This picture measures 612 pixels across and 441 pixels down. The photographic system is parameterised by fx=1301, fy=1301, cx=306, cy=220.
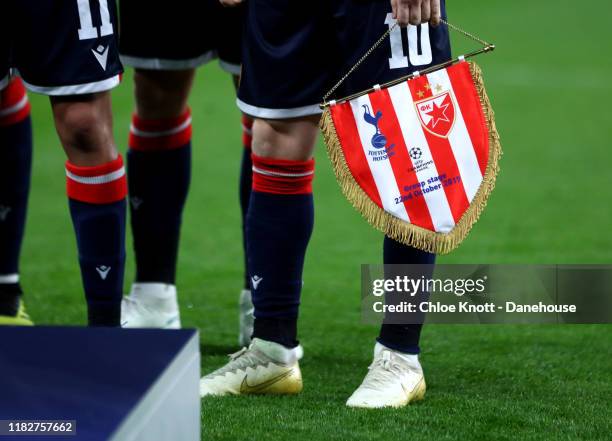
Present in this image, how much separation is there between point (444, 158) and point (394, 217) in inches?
6.0

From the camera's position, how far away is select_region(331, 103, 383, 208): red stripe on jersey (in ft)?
8.23

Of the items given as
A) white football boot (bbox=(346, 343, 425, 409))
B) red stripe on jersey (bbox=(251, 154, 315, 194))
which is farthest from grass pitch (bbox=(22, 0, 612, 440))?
red stripe on jersey (bbox=(251, 154, 315, 194))

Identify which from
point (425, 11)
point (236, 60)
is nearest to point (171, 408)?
point (425, 11)

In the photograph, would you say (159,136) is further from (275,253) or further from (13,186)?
(275,253)

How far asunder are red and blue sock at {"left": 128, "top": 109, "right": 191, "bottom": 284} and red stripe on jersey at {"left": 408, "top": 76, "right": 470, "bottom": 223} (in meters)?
0.89

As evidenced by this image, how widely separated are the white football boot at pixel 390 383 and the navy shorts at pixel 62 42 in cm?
79

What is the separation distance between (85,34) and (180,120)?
667 millimetres

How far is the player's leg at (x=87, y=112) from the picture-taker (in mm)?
2604

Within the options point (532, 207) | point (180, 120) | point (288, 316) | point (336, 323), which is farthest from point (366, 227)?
point (288, 316)

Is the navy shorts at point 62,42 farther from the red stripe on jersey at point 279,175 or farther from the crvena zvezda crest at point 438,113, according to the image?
the crvena zvezda crest at point 438,113

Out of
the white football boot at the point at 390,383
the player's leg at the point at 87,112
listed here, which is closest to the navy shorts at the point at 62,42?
the player's leg at the point at 87,112

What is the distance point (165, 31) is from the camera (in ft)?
10.0

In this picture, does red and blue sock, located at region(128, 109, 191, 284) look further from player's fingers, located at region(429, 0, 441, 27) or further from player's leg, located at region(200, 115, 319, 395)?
player's fingers, located at region(429, 0, 441, 27)

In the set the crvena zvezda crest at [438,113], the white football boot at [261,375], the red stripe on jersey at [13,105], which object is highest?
the crvena zvezda crest at [438,113]
